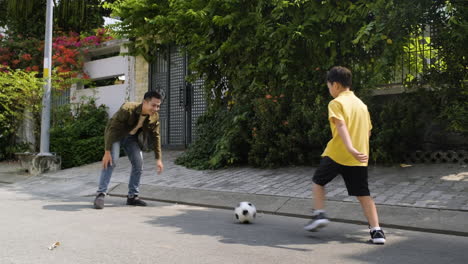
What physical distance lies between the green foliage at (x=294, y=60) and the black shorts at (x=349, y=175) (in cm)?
357

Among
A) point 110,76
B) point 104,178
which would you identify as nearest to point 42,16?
point 110,76

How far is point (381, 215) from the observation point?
5262 mm

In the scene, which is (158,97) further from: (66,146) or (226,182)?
(66,146)

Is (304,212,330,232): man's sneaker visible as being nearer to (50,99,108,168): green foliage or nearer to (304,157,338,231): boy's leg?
(304,157,338,231): boy's leg

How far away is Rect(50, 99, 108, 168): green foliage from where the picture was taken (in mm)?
11586

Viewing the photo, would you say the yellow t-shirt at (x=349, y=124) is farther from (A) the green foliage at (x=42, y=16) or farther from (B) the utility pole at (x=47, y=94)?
(A) the green foliage at (x=42, y=16)

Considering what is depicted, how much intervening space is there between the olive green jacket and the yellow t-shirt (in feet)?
9.66

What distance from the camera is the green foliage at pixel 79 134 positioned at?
11.6 metres

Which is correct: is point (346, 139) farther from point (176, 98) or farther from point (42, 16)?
point (42, 16)

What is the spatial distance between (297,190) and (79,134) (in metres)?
7.75

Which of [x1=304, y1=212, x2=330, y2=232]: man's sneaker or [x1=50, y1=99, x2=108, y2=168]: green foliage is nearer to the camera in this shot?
[x1=304, y1=212, x2=330, y2=232]: man's sneaker

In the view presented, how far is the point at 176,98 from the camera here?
1327 cm

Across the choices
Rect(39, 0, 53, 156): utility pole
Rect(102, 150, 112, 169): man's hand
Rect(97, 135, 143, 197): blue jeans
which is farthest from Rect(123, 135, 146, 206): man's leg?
Rect(39, 0, 53, 156): utility pole

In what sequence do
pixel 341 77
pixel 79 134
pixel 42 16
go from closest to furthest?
1. pixel 341 77
2. pixel 79 134
3. pixel 42 16
